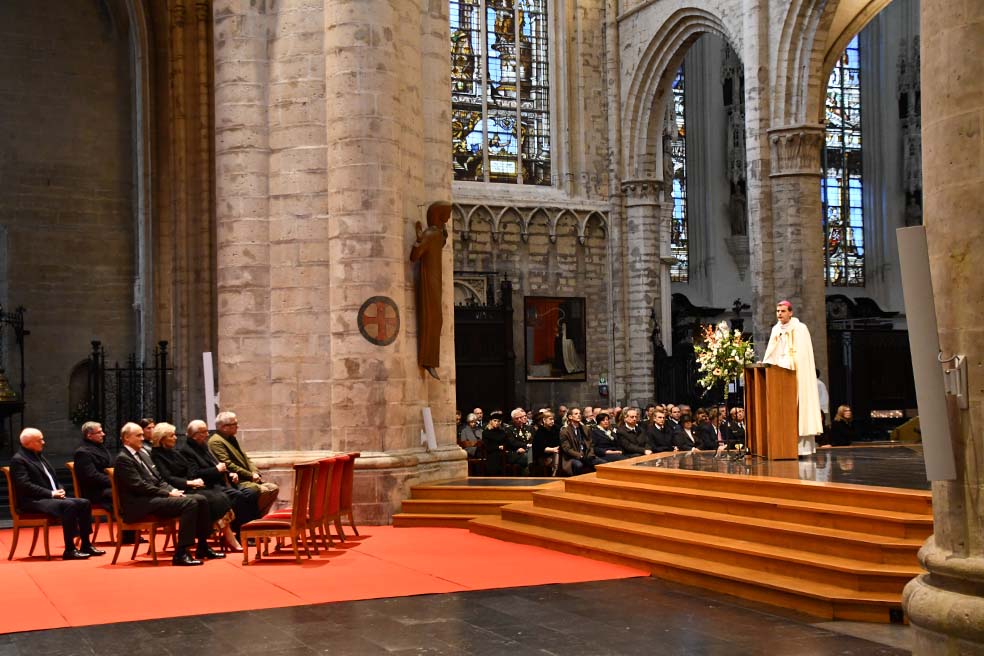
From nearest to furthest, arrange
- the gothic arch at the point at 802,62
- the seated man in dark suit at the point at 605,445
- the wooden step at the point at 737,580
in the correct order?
the wooden step at the point at 737,580, the seated man in dark suit at the point at 605,445, the gothic arch at the point at 802,62

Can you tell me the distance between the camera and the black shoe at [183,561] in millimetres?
9773

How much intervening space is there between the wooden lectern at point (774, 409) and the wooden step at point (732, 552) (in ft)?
7.03

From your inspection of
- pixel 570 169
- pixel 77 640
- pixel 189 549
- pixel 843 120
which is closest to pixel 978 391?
pixel 77 640

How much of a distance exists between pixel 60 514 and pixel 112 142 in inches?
526

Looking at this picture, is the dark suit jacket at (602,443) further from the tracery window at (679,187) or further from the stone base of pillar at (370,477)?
the tracery window at (679,187)

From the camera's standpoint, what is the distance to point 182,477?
1044 centimetres

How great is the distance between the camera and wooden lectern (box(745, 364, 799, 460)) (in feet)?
37.9

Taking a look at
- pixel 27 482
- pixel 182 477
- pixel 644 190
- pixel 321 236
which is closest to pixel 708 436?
pixel 321 236

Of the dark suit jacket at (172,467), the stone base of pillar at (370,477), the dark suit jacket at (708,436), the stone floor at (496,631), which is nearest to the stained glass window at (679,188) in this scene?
the dark suit jacket at (708,436)

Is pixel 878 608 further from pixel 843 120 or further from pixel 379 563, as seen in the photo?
pixel 843 120

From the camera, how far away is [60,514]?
10461 mm

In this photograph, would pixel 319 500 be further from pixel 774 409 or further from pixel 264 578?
pixel 774 409

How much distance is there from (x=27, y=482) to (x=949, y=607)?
8379 millimetres

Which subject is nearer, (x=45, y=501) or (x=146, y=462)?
(x=45, y=501)
